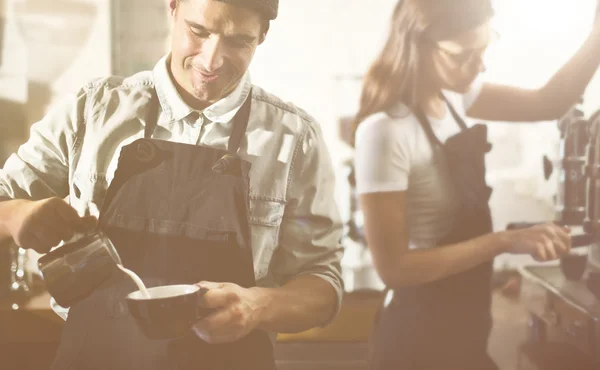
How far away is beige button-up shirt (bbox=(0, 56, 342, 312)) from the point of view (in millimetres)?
1342

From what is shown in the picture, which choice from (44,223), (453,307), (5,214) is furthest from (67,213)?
(453,307)

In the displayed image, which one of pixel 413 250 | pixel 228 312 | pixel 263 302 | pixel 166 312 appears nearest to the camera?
pixel 166 312

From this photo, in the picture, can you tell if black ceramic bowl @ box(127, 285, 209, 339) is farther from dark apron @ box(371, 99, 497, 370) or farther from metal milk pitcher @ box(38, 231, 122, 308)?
dark apron @ box(371, 99, 497, 370)

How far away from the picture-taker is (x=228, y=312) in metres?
1.20

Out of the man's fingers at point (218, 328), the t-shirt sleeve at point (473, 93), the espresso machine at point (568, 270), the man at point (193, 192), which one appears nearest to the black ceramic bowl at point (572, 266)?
the espresso machine at point (568, 270)

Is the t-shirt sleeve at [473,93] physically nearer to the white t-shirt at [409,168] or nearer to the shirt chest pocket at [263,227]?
the white t-shirt at [409,168]

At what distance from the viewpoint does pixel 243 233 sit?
131 centimetres

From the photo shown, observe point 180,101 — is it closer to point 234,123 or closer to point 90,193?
point 234,123

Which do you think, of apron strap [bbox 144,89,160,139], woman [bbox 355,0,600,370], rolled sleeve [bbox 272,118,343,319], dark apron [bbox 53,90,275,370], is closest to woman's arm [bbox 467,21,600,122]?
woman [bbox 355,0,600,370]

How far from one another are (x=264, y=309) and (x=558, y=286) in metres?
0.76

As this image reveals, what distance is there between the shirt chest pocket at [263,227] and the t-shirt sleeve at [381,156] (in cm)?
21

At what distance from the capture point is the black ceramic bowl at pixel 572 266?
4.99 feet

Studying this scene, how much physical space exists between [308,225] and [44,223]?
571mm

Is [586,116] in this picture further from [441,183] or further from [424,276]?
[424,276]
